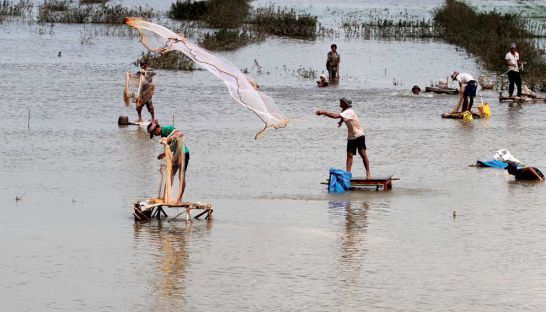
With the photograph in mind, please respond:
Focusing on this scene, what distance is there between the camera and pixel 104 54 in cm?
4891

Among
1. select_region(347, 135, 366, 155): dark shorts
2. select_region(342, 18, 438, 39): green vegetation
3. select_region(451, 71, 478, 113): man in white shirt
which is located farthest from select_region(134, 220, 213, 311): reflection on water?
select_region(342, 18, 438, 39): green vegetation

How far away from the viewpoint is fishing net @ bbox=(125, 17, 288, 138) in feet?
51.5

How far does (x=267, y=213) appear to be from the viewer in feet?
59.5

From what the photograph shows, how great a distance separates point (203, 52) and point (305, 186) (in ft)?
16.4

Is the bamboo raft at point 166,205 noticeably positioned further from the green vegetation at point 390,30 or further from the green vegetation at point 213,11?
the green vegetation at point 213,11

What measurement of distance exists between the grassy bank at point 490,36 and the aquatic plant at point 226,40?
9.15 metres

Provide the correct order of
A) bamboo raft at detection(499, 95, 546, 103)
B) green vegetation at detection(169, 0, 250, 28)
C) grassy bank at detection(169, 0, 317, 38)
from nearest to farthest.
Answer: bamboo raft at detection(499, 95, 546, 103), grassy bank at detection(169, 0, 317, 38), green vegetation at detection(169, 0, 250, 28)

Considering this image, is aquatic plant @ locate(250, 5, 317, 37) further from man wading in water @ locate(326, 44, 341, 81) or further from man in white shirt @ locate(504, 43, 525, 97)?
man in white shirt @ locate(504, 43, 525, 97)

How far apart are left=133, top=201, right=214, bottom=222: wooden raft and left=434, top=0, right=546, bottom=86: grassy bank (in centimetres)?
2329

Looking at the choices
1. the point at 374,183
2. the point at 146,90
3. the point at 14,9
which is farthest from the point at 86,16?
the point at 374,183

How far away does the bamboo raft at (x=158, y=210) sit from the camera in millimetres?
16845

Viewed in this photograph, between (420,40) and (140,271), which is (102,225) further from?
(420,40)

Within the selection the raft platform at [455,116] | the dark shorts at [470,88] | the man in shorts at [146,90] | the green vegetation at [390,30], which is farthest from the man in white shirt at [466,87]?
the green vegetation at [390,30]

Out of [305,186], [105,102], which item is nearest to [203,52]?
[305,186]
